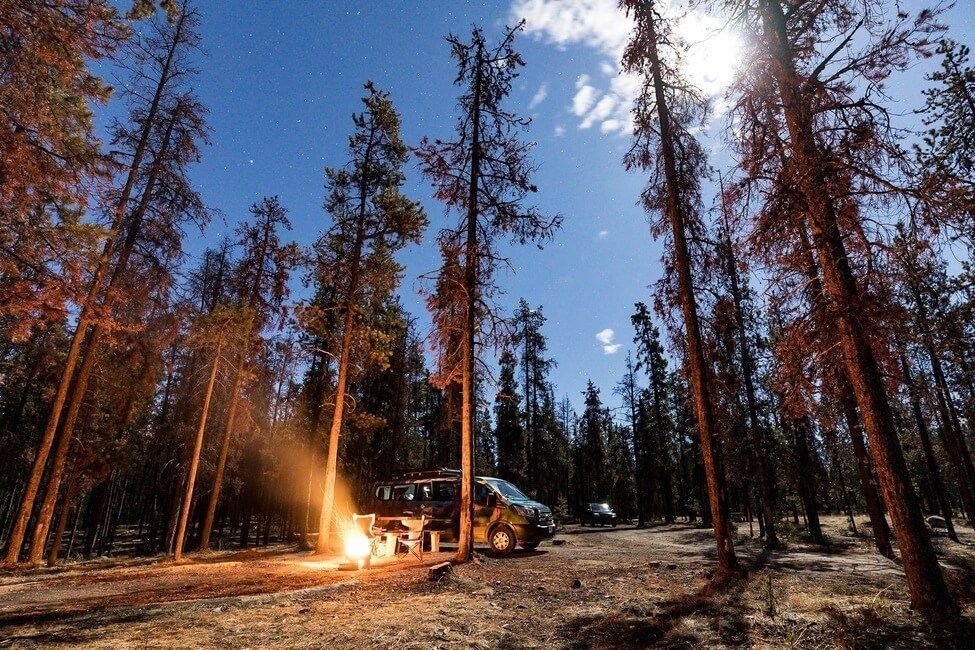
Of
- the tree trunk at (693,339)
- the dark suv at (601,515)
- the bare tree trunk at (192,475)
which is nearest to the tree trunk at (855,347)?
the tree trunk at (693,339)

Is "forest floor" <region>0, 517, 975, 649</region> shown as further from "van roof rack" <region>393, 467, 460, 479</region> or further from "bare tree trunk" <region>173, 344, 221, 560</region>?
"bare tree trunk" <region>173, 344, 221, 560</region>

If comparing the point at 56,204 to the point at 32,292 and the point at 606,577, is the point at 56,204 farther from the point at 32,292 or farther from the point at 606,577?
the point at 606,577

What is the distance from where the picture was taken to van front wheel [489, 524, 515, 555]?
1414 cm

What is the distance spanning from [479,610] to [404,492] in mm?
10599

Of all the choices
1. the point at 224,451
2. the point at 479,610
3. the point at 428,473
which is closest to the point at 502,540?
the point at 428,473

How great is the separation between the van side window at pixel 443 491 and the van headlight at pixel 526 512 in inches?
99.1

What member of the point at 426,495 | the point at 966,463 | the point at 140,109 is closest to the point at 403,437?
the point at 426,495

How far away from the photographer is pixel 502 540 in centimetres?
1421

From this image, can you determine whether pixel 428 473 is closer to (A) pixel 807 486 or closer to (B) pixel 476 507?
(B) pixel 476 507

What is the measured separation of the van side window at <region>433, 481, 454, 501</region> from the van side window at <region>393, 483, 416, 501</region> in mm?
853

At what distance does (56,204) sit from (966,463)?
37.8 metres

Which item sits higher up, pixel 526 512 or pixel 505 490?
pixel 505 490

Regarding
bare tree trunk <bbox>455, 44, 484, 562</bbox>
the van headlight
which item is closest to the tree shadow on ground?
bare tree trunk <bbox>455, 44, 484, 562</bbox>

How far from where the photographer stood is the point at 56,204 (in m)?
9.16
